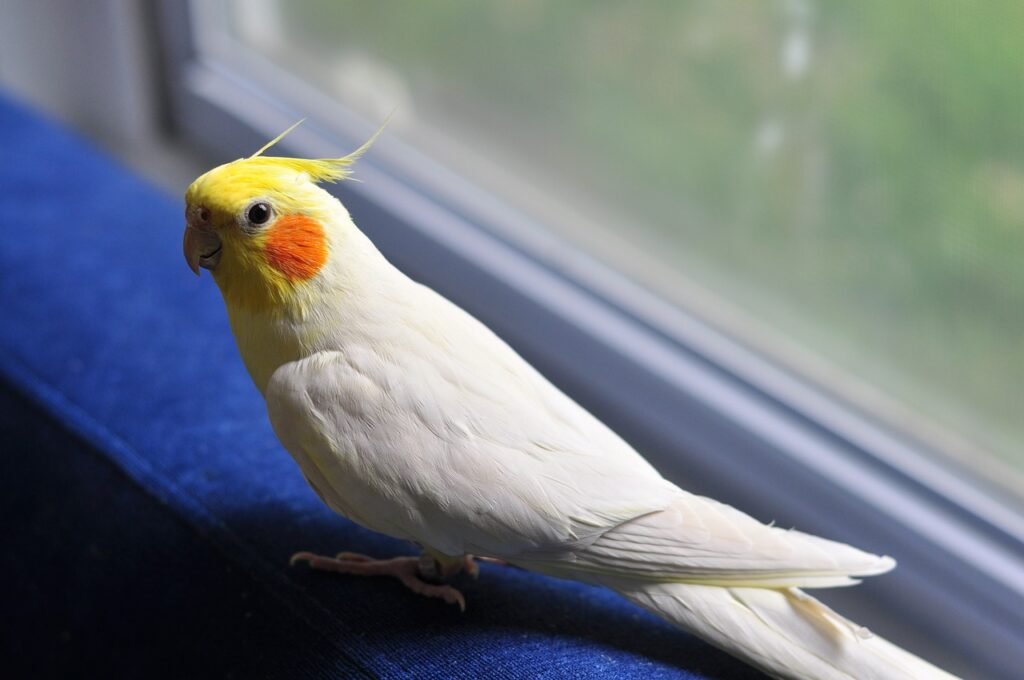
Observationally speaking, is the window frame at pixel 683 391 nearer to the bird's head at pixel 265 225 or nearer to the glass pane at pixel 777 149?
the glass pane at pixel 777 149

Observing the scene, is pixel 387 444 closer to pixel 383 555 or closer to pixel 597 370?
pixel 383 555

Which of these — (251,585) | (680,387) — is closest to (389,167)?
(680,387)

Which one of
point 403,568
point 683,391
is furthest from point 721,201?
point 403,568

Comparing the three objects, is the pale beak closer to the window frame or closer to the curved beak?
the curved beak

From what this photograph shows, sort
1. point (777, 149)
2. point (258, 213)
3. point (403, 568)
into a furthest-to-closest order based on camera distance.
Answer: point (777, 149) < point (403, 568) < point (258, 213)

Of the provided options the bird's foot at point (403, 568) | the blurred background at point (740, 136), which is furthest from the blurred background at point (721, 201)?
the bird's foot at point (403, 568)

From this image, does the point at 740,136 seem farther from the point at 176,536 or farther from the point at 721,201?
the point at 176,536

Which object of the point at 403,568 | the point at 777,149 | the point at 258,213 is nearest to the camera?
the point at 258,213
